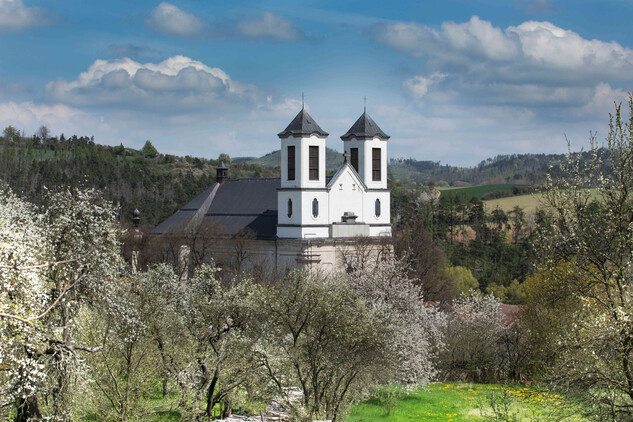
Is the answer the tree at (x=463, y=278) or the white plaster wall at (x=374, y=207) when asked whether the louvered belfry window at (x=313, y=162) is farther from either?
the tree at (x=463, y=278)

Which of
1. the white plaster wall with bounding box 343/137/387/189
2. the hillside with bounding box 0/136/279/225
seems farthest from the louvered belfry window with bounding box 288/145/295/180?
the hillside with bounding box 0/136/279/225

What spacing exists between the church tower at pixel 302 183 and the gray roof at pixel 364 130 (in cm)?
412

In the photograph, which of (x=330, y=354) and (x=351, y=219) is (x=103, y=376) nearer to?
(x=330, y=354)

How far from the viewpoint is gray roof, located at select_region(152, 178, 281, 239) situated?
5588cm

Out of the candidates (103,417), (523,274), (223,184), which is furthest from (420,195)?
(103,417)

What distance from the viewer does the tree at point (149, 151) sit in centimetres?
16250

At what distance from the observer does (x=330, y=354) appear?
2372cm

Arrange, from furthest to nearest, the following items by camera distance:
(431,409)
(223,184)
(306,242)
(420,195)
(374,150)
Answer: (420,195), (223,184), (374,150), (306,242), (431,409)

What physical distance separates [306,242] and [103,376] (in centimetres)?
2834

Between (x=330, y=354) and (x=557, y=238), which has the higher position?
(x=557, y=238)

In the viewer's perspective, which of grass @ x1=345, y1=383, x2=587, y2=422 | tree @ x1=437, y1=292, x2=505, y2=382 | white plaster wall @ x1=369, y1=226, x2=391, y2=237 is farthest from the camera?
white plaster wall @ x1=369, y1=226, x2=391, y2=237

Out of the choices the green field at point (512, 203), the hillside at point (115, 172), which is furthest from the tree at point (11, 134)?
the green field at point (512, 203)

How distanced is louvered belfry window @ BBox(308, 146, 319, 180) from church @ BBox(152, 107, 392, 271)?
0.07 meters

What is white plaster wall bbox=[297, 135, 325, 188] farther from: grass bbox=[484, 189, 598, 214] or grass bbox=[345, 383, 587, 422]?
grass bbox=[484, 189, 598, 214]
